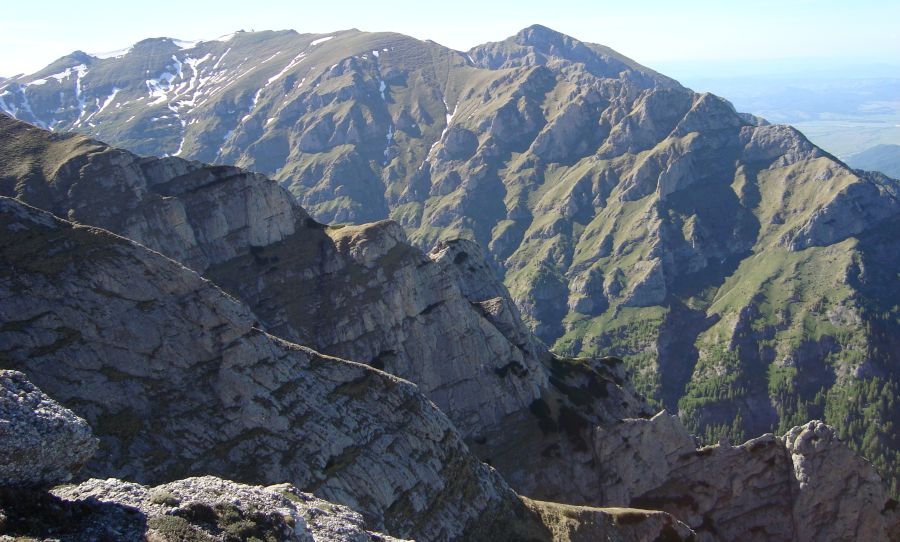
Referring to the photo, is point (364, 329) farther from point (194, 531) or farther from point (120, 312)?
point (194, 531)

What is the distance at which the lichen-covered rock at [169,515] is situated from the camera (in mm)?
32625

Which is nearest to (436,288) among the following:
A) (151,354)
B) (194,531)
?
(151,354)

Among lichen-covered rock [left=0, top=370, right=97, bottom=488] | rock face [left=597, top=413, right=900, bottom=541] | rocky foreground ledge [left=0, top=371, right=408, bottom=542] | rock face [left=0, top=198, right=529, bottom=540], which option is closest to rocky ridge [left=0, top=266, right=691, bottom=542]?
rock face [left=0, top=198, right=529, bottom=540]

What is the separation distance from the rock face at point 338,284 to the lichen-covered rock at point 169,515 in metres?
67.3

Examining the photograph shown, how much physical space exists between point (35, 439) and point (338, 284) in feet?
288

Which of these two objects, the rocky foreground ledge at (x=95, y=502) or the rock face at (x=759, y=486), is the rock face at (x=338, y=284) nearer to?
the rock face at (x=759, y=486)

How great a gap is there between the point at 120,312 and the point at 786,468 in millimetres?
105110

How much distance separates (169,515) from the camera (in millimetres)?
38344

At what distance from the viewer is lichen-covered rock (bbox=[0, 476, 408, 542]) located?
32625 millimetres

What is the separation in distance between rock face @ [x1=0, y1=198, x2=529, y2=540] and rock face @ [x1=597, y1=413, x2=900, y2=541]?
4028cm

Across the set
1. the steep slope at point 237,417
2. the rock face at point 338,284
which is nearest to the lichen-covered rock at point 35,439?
the steep slope at point 237,417

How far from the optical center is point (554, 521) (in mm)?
80625

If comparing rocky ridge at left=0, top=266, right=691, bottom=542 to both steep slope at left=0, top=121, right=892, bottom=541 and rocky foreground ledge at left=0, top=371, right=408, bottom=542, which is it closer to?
steep slope at left=0, top=121, right=892, bottom=541

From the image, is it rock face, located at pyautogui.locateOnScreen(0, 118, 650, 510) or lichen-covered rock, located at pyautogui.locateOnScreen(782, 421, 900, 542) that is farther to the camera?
rock face, located at pyautogui.locateOnScreen(0, 118, 650, 510)
